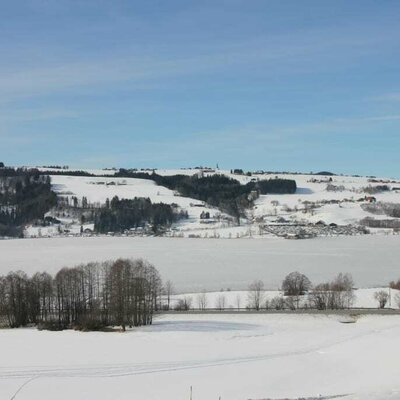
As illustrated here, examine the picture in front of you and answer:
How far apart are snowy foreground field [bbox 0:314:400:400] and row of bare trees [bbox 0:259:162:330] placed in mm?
2404

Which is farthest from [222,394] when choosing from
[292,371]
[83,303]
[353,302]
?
[353,302]

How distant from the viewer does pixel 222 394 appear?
1019 inches


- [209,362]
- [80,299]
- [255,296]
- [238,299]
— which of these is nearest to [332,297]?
[255,296]

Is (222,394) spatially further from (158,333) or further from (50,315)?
(50,315)

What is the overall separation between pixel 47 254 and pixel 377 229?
87.9 m

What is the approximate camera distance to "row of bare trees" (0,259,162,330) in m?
46.2

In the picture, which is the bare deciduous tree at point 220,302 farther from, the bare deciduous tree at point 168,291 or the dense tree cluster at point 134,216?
the dense tree cluster at point 134,216

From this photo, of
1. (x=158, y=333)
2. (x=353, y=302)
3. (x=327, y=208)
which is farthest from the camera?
(x=327, y=208)

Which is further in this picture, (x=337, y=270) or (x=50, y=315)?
(x=337, y=270)

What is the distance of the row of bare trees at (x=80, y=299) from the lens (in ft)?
152

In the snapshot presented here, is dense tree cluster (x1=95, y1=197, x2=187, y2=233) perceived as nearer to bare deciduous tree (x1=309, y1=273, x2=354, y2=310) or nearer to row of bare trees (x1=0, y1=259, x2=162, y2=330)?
bare deciduous tree (x1=309, y1=273, x2=354, y2=310)

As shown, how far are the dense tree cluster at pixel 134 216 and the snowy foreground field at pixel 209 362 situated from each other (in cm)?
12555

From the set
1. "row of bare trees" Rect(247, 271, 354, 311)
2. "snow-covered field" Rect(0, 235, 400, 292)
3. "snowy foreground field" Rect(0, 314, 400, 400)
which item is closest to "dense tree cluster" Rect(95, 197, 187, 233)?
"snow-covered field" Rect(0, 235, 400, 292)

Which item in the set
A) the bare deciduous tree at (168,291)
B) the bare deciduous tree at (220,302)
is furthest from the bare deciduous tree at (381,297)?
the bare deciduous tree at (168,291)
